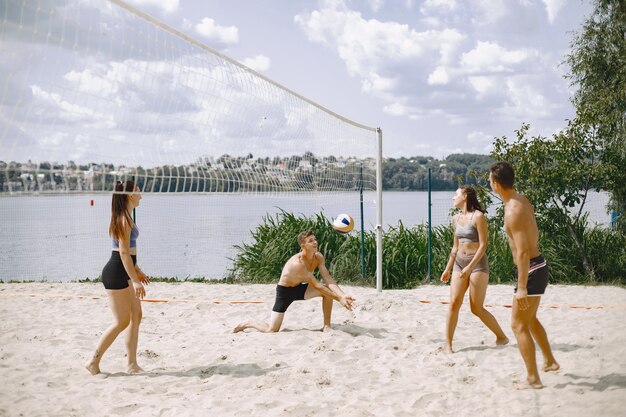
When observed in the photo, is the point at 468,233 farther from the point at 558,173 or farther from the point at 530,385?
the point at 558,173

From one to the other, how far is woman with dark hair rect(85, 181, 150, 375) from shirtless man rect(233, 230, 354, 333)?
1.74 metres

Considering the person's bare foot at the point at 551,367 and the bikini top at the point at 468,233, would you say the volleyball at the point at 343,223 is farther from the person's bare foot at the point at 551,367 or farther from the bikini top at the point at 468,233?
the person's bare foot at the point at 551,367

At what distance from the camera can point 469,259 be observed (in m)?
5.79

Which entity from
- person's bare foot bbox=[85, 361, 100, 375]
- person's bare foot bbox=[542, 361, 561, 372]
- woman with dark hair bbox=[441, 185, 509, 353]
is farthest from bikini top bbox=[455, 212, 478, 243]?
person's bare foot bbox=[85, 361, 100, 375]

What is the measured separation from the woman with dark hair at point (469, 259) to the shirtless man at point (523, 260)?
0.88m

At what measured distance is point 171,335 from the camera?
7164mm

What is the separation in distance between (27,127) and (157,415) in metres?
2.19

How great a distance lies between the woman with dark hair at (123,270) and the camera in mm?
5066

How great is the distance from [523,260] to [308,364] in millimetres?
2170

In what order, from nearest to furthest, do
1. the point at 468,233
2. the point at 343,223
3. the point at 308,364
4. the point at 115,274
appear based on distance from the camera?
the point at 115,274 → the point at 308,364 → the point at 468,233 → the point at 343,223

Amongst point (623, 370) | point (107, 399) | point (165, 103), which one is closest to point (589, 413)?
point (623, 370)

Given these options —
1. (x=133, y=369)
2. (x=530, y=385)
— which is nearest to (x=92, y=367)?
(x=133, y=369)

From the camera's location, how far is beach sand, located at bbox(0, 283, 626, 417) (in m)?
4.69

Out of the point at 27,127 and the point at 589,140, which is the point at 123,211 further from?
the point at 589,140
